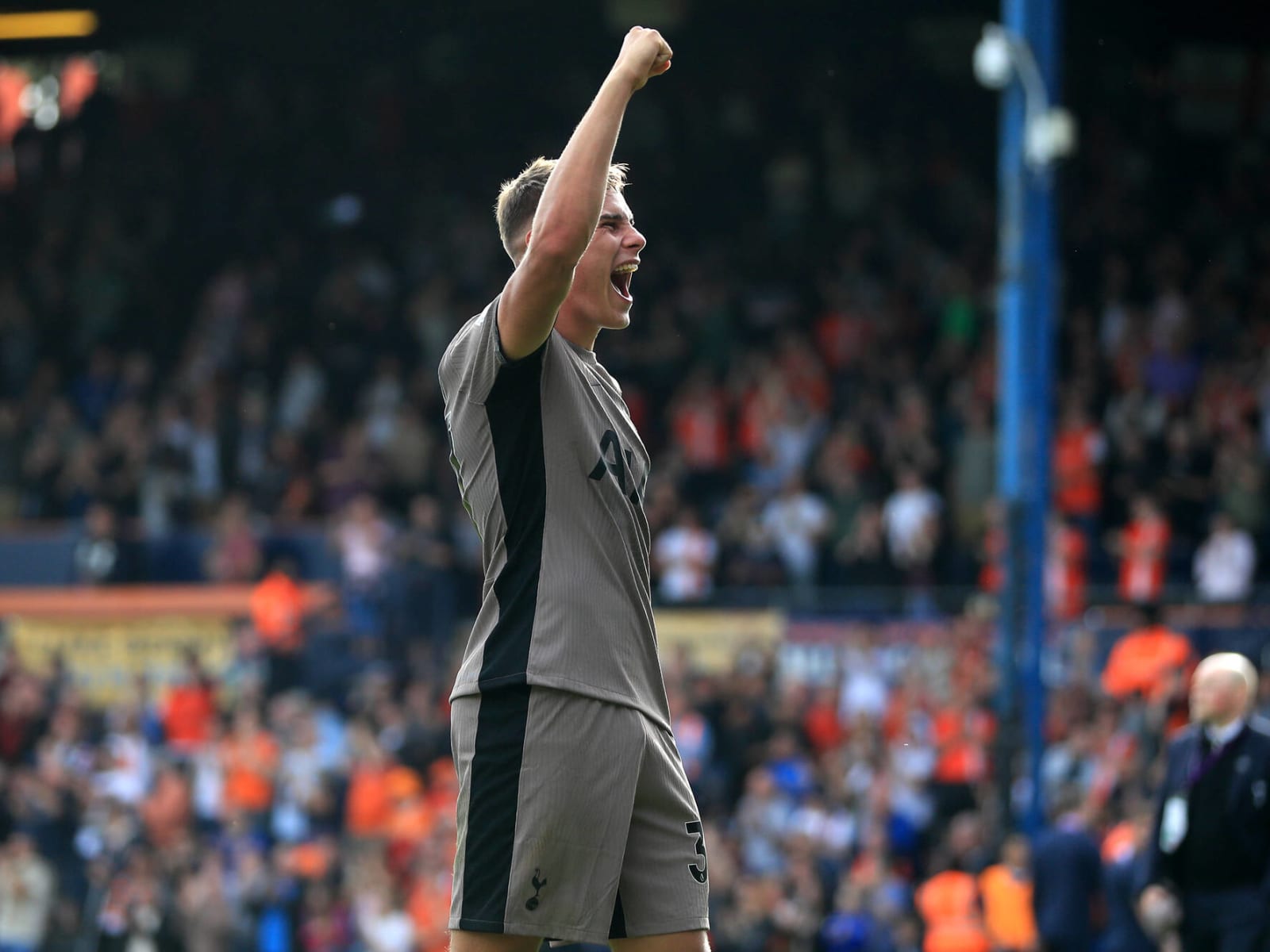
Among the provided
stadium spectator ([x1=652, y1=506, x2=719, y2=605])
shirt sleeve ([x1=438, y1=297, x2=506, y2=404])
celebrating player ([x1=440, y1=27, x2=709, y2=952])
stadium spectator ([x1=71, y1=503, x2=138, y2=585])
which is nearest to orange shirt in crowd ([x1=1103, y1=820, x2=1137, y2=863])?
stadium spectator ([x1=652, y1=506, x2=719, y2=605])

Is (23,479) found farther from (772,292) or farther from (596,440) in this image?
(596,440)

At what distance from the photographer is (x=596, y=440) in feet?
11.9

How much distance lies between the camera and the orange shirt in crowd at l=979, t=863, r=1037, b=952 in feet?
38.0

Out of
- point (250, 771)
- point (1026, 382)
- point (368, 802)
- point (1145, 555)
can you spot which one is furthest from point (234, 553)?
point (1145, 555)

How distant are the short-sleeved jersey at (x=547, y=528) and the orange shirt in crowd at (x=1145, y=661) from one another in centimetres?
1076

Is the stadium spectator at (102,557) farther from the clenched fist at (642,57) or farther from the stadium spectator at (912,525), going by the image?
the clenched fist at (642,57)

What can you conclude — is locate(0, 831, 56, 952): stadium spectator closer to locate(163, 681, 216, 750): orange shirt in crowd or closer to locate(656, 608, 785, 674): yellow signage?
locate(163, 681, 216, 750): orange shirt in crowd

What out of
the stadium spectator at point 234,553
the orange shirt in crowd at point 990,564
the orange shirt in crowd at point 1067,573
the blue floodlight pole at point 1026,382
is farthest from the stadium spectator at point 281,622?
the blue floodlight pole at point 1026,382

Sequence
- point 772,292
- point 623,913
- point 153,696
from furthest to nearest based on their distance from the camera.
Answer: point 772,292, point 153,696, point 623,913

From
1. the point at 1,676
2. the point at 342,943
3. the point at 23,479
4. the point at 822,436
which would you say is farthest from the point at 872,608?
the point at 23,479

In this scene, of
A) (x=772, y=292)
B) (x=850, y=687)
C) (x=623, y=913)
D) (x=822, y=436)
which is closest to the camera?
(x=623, y=913)

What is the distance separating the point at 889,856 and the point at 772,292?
9.63 meters

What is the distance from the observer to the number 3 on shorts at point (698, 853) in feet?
11.9

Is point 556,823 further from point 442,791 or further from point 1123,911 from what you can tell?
point 442,791
